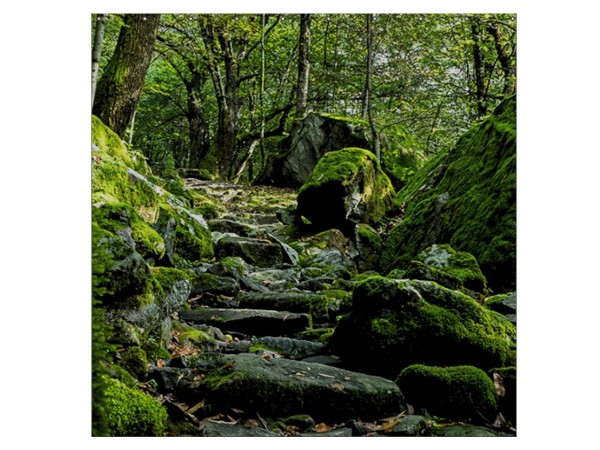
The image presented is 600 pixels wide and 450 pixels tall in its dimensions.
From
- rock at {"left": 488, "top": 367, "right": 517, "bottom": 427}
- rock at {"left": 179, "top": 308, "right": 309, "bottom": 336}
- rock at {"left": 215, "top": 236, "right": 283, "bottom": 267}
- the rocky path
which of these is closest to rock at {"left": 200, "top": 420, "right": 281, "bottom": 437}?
the rocky path

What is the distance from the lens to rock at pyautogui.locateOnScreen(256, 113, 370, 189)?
36.8 feet

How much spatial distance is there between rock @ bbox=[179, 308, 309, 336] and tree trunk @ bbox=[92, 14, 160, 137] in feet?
9.27

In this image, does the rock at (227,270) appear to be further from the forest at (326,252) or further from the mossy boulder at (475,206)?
the mossy boulder at (475,206)

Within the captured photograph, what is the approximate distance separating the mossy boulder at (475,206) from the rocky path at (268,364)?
1.03 meters

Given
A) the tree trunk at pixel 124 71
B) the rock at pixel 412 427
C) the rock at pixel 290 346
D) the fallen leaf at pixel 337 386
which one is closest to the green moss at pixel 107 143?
the tree trunk at pixel 124 71

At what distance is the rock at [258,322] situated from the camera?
4.21 metres

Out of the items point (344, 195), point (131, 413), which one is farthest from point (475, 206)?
point (131, 413)

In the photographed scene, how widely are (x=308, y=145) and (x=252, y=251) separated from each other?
5.64 meters

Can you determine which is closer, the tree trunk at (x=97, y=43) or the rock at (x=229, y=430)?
the rock at (x=229, y=430)

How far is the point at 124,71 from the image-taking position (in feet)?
19.6

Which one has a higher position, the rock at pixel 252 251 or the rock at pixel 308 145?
the rock at pixel 308 145
